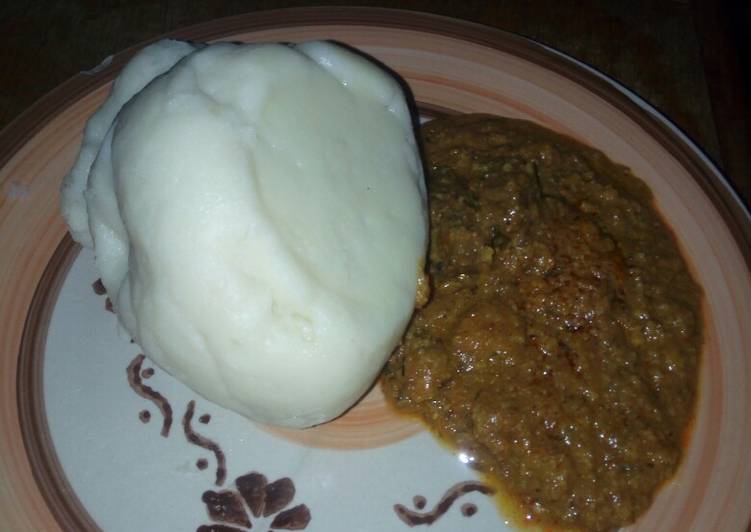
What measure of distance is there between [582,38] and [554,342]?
1.97 meters

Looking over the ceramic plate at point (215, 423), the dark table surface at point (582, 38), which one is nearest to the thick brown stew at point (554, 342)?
the ceramic plate at point (215, 423)

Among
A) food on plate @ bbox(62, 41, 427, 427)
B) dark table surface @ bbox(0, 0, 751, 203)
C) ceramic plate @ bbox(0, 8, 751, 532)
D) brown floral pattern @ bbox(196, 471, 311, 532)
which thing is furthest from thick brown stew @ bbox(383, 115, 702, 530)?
dark table surface @ bbox(0, 0, 751, 203)

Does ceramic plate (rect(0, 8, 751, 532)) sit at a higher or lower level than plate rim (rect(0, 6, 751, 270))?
lower

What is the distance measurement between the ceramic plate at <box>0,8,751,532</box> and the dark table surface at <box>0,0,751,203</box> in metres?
0.58

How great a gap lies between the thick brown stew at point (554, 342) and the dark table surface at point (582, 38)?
1.05 meters

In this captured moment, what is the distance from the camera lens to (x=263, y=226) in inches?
80.4

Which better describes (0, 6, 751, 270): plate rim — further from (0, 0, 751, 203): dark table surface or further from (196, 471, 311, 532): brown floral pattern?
(196, 471, 311, 532): brown floral pattern

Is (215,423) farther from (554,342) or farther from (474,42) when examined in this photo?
(474,42)

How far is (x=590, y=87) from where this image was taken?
3232 mm

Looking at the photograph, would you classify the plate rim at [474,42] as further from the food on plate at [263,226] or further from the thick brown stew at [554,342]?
the food on plate at [263,226]

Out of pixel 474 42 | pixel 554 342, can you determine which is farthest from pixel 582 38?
pixel 554 342

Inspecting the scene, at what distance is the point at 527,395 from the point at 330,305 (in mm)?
739

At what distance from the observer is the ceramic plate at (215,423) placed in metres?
2.34

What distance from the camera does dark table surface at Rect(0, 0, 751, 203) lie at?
3594mm
